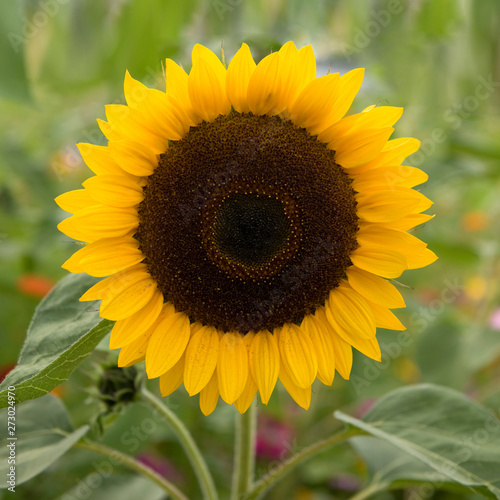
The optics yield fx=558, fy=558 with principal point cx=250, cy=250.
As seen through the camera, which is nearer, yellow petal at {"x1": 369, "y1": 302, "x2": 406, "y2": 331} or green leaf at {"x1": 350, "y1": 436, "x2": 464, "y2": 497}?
yellow petal at {"x1": 369, "y1": 302, "x2": 406, "y2": 331}

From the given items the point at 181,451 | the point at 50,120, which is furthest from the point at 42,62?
the point at 181,451

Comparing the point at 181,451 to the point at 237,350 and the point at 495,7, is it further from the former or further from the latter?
the point at 495,7

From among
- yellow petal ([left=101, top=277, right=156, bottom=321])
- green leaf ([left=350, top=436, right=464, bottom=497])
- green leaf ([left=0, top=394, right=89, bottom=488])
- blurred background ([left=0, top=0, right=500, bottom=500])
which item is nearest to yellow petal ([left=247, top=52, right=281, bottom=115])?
yellow petal ([left=101, top=277, right=156, bottom=321])

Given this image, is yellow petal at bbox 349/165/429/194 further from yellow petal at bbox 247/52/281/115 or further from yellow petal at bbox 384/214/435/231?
yellow petal at bbox 247/52/281/115

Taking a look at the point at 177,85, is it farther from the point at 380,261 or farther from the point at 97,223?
the point at 380,261

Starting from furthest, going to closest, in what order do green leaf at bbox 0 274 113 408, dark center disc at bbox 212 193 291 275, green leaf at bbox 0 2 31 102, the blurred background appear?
→ the blurred background
green leaf at bbox 0 2 31 102
dark center disc at bbox 212 193 291 275
green leaf at bbox 0 274 113 408
